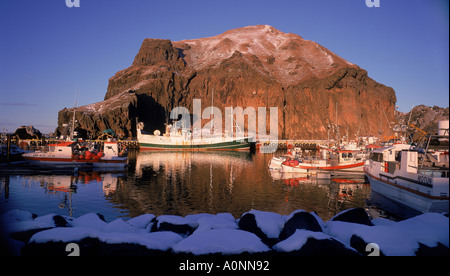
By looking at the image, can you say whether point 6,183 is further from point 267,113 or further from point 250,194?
point 267,113

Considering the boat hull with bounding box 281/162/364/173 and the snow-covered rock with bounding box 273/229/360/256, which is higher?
the snow-covered rock with bounding box 273/229/360/256

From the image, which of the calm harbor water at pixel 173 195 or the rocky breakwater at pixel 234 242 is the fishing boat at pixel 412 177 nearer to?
the calm harbor water at pixel 173 195

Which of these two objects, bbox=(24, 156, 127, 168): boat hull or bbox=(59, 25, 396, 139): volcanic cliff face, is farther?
bbox=(59, 25, 396, 139): volcanic cliff face

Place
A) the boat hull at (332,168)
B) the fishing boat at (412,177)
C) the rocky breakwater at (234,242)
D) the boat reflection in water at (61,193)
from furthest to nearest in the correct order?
the boat hull at (332,168) < the boat reflection in water at (61,193) < the fishing boat at (412,177) < the rocky breakwater at (234,242)

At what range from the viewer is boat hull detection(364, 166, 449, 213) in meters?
15.2

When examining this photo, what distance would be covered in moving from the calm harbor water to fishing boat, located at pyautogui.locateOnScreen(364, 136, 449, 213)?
6.40 ft

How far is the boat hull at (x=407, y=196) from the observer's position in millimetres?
15248

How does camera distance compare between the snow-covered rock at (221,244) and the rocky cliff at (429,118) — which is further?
the snow-covered rock at (221,244)

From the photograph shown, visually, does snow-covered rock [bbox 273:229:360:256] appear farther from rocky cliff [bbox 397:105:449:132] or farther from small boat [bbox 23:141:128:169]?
small boat [bbox 23:141:128:169]

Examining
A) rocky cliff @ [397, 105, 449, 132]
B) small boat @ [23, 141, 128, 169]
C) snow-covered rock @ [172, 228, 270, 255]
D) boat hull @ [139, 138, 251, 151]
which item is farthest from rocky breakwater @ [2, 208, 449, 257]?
boat hull @ [139, 138, 251, 151]

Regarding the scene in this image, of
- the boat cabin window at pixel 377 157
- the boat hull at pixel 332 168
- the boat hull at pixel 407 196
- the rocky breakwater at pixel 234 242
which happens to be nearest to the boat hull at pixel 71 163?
the boat hull at pixel 332 168

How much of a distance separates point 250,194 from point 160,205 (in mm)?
8932

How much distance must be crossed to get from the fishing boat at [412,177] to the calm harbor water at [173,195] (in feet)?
6.40
